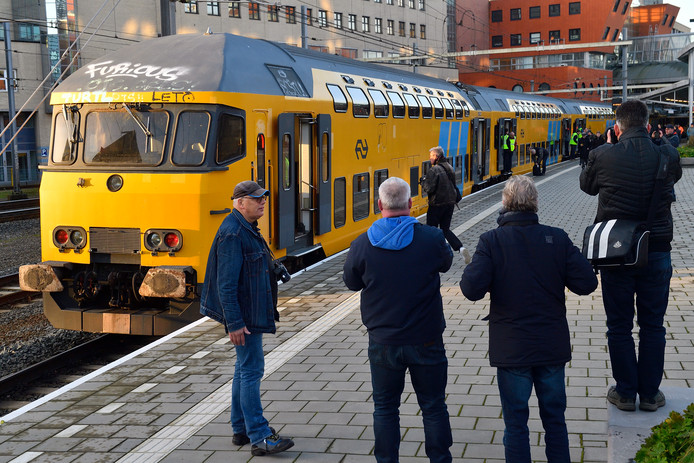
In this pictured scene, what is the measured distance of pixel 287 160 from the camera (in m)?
11.5

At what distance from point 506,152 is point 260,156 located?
20208mm

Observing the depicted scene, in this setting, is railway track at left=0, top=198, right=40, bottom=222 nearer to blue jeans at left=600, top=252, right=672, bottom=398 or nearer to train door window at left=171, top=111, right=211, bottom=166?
train door window at left=171, top=111, right=211, bottom=166

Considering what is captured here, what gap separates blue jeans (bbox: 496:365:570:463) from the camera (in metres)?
4.78

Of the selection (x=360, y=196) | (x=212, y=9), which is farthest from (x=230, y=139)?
(x=212, y=9)

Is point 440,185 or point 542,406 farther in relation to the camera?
point 440,185

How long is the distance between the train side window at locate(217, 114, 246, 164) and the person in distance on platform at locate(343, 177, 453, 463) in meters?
5.10

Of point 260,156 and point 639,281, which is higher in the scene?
point 260,156

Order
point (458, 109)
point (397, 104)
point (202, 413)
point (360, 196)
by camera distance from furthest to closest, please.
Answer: point (458, 109), point (397, 104), point (360, 196), point (202, 413)

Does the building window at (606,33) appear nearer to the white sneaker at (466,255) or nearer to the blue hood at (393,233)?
the white sneaker at (466,255)

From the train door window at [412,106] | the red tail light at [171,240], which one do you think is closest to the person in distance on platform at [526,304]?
the red tail light at [171,240]

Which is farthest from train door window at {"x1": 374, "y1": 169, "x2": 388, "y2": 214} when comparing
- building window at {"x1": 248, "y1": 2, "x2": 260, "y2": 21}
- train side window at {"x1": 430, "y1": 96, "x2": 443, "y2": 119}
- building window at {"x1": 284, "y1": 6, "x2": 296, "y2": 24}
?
building window at {"x1": 284, "y1": 6, "x2": 296, "y2": 24}

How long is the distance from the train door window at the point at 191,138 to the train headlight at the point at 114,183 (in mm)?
634

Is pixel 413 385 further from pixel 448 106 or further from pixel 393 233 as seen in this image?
pixel 448 106

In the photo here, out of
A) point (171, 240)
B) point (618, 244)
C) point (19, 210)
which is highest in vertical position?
point (618, 244)
